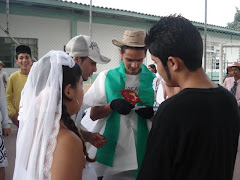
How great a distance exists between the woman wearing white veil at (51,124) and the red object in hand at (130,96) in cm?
79

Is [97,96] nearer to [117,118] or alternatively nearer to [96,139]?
[117,118]

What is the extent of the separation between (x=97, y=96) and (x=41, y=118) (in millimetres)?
997

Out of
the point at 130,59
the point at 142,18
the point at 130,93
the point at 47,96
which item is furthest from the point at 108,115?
the point at 142,18

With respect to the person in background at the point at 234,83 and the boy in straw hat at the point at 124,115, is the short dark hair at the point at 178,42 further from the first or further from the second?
the person in background at the point at 234,83

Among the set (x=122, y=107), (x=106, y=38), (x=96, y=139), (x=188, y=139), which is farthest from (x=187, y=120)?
(x=106, y=38)

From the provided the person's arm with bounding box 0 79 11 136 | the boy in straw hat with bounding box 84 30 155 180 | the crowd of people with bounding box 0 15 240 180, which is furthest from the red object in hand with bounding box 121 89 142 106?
the person's arm with bounding box 0 79 11 136

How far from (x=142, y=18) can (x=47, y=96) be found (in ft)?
30.6

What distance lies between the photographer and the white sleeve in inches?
89.2

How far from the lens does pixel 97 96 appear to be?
2295 millimetres

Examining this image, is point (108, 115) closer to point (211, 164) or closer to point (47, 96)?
point (47, 96)

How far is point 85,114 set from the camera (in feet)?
8.41

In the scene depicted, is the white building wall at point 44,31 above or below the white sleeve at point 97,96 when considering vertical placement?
→ above

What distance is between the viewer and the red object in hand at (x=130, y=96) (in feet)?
7.20

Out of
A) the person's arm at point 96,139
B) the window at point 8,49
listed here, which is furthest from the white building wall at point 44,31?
the person's arm at point 96,139
